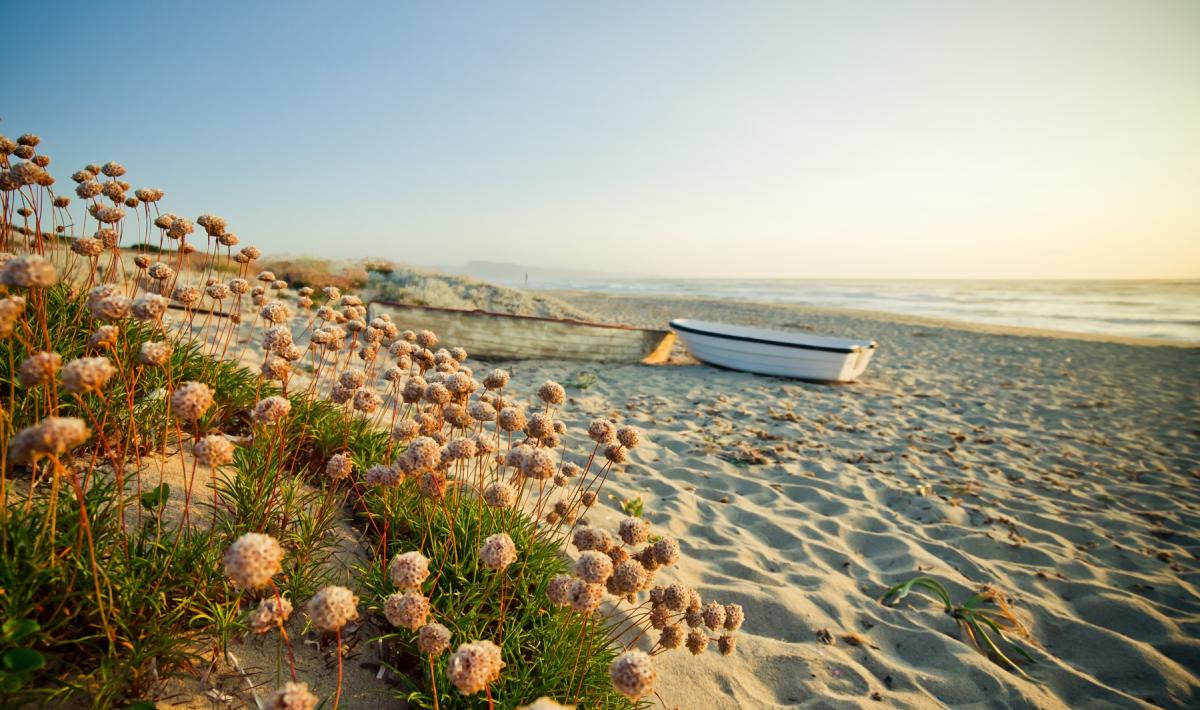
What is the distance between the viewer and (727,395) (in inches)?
384

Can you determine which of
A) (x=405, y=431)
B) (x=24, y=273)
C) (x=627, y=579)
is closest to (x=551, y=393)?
(x=405, y=431)

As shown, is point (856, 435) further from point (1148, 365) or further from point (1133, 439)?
point (1148, 365)

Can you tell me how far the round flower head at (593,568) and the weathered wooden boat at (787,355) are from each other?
32.9ft

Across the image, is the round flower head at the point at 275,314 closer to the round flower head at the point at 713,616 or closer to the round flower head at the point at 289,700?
the round flower head at the point at 289,700

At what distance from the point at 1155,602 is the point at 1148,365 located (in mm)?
16908

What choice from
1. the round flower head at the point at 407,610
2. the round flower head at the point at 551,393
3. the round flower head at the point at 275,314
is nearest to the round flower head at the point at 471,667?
the round flower head at the point at 407,610

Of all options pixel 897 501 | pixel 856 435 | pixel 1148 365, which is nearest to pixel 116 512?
pixel 897 501

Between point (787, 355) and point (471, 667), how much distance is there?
10.6 m

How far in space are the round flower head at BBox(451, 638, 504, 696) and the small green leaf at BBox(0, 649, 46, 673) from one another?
4.09 ft

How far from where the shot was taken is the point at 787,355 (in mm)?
11062

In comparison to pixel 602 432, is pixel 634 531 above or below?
below

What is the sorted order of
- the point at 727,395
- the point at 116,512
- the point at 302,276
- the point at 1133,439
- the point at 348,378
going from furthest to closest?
the point at 302,276, the point at 727,395, the point at 1133,439, the point at 348,378, the point at 116,512

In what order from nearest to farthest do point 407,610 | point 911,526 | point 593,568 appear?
1. point 407,610
2. point 593,568
3. point 911,526

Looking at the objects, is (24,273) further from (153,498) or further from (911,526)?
(911,526)
